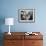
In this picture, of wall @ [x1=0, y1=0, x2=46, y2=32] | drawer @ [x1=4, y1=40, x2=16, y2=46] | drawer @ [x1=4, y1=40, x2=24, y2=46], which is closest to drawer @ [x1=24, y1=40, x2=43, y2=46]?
drawer @ [x1=4, y1=40, x2=24, y2=46]

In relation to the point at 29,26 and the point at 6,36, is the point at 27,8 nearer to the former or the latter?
the point at 29,26

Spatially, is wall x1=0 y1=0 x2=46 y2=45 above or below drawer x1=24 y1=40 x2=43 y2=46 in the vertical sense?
above

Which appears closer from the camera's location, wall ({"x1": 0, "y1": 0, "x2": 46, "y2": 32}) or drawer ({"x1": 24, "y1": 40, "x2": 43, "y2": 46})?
drawer ({"x1": 24, "y1": 40, "x2": 43, "y2": 46})

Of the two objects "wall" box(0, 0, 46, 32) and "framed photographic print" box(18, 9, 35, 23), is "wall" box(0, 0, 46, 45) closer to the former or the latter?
"wall" box(0, 0, 46, 32)

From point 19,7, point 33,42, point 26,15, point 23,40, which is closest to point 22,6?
point 19,7

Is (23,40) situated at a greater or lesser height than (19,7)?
lesser

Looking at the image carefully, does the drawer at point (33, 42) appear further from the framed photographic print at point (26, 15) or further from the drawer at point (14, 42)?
the framed photographic print at point (26, 15)

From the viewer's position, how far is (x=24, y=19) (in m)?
4.53

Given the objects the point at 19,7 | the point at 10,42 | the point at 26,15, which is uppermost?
the point at 19,7

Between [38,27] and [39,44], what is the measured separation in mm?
789

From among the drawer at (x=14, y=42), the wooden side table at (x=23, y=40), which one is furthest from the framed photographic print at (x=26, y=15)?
the drawer at (x=14, y=42)

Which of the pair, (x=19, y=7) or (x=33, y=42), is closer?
(x=33, y=42)

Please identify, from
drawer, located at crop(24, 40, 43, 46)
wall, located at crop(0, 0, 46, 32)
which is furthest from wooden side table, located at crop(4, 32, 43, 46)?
wall, located at crop(0, 0, 46, 32)

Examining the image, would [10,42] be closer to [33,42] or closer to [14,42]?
[14,42]
